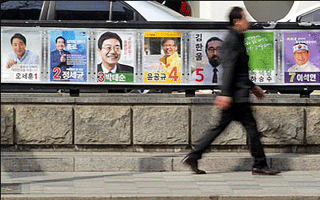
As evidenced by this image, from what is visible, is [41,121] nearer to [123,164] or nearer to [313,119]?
[123,164]

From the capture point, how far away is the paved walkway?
8742mm

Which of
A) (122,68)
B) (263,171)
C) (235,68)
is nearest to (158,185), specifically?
(263,171)

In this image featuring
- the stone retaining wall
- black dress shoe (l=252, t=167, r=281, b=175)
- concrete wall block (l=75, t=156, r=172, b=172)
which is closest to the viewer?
black dress shoe (l=252, t=167, r=281, b=175)

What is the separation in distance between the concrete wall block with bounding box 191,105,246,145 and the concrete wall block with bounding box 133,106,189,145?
10cm

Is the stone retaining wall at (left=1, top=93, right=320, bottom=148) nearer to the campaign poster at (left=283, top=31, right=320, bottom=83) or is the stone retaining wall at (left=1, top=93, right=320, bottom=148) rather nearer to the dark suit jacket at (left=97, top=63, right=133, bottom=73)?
the dark suit jacket at (left=97, top=63, right=133, bottom=73)

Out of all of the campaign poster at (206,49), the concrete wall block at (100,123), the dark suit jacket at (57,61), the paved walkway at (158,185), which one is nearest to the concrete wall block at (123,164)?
the paved walkway at (158,185)

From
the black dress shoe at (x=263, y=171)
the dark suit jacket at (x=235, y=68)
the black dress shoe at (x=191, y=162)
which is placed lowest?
the black dress shoe at (x=263, y=171)

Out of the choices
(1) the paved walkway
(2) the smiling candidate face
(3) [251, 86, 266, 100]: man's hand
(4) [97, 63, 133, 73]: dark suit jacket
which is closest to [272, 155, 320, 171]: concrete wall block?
(1) the paved walkway

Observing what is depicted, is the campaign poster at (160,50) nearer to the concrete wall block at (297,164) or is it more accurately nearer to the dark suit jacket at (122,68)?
the dark suit jacket at (122,68)

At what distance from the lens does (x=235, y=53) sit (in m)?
9.76

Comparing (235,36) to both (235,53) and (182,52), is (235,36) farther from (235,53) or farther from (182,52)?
(182,52)

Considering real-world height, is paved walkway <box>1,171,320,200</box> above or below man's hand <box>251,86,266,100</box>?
below

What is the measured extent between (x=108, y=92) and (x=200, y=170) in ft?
6.46

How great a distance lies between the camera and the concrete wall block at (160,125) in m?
10.5
